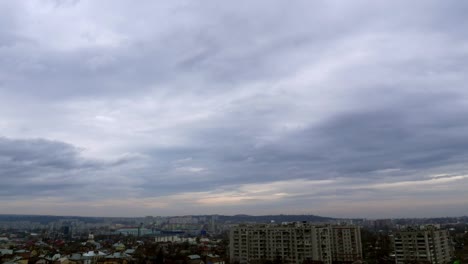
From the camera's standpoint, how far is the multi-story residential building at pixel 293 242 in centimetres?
3784

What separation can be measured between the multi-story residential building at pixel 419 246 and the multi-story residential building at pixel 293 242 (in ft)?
21.5

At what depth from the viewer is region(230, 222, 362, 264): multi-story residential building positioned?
124 feet

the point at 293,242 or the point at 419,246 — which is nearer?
the point at 419,246

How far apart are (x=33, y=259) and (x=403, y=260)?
1598 inches

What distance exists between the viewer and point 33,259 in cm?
4369

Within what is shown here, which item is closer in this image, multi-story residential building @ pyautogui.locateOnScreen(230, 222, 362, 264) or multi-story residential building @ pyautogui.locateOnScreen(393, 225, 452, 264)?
multi-story residential building @ pyautogui.locateOnScreen(393, 225, 452, 264)

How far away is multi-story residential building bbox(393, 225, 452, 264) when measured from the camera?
33312 millimetres

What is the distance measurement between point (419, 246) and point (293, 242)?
11.9 m

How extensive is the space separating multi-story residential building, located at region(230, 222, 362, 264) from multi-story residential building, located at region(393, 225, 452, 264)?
655 cm

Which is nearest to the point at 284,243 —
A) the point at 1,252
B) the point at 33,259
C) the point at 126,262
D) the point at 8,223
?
the point at 126,262

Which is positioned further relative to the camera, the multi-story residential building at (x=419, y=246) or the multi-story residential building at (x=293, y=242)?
the multi-story residential building at (x=293, y=242)

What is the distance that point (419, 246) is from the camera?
110ft

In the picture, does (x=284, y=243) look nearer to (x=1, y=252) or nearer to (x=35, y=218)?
(x=1, y=252)

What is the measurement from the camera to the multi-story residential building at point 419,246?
3331 cm
